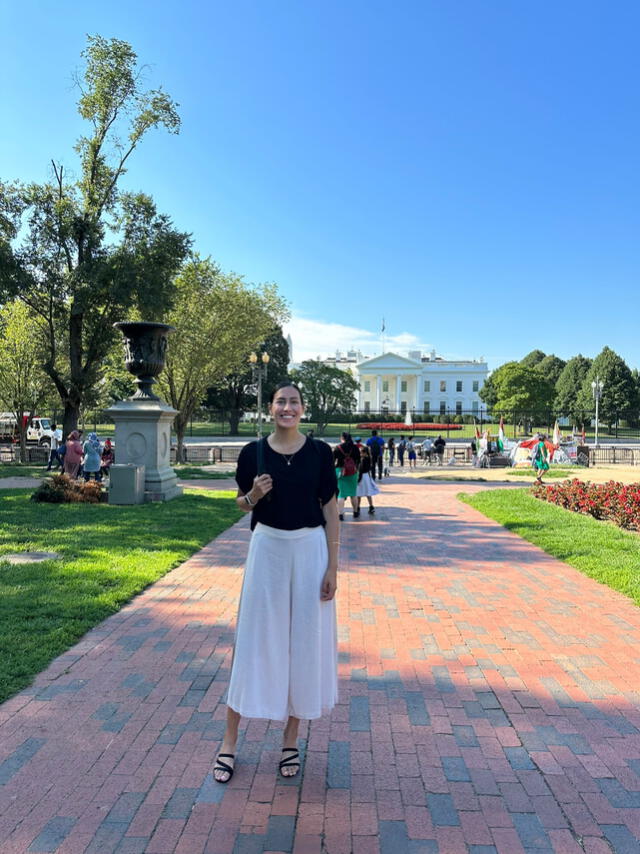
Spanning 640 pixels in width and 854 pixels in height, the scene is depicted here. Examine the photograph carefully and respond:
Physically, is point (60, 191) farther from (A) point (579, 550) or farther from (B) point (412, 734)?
(B) point (412, 734)

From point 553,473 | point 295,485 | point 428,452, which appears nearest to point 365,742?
point 295,485

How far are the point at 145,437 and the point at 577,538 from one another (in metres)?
8.15

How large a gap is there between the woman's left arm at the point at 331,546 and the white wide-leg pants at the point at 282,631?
1.3 inches

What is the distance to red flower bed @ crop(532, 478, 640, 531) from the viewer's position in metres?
10.0

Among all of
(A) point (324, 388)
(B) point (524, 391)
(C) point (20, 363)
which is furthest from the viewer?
(B) point (524, 391)

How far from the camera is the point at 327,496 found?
2713 mm

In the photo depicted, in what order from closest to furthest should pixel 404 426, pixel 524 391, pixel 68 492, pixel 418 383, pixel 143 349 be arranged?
pixel 68 492 < pixel 143 349 < pixel 404 426 < pixel 524 391 < pixel 418 383

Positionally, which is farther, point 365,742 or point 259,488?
point 365,742

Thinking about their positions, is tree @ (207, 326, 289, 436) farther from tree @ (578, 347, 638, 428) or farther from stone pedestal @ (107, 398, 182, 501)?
stone pedestal @ (107, 398, 182, 501)

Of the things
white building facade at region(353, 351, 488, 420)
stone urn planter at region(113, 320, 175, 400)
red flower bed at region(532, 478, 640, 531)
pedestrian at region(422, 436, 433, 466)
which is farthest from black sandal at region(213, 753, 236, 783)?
white building facade at region(353, 351, 488, 420)

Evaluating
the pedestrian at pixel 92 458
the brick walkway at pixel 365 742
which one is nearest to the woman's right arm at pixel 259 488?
the brick walkway at pixel 365 742

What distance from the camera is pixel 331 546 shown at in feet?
9.04

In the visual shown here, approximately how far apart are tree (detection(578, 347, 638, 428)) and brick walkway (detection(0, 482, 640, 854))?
63.1 m

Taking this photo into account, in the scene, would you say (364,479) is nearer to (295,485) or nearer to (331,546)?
(331,546)
